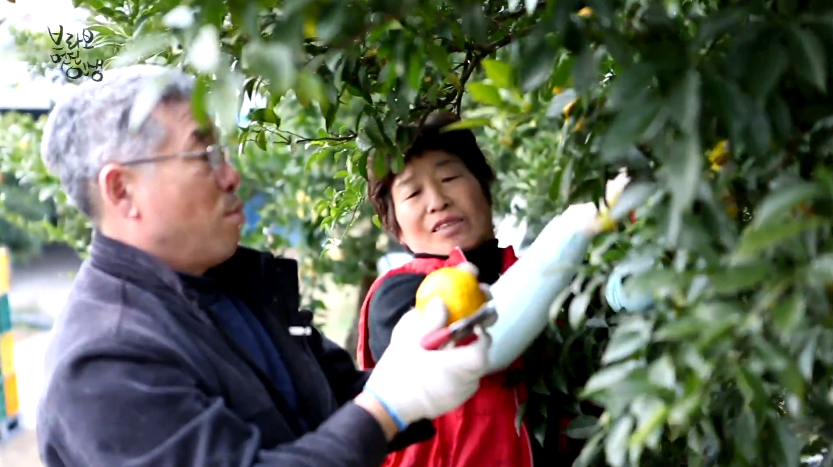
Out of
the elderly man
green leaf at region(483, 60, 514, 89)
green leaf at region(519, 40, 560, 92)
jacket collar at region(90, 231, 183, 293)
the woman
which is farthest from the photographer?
the woman

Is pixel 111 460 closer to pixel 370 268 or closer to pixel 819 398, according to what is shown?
pixel 819 398

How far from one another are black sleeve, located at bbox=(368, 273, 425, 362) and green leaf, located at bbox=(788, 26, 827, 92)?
2.02ft

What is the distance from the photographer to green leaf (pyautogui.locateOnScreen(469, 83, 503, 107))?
54cm

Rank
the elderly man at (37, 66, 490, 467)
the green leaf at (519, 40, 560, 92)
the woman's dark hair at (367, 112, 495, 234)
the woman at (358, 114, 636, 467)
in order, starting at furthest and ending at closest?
the woman's dark hair at (367, 112, 495, 234)
the woman at (358, 114, 636, 467)
the elderly man at (37, 66, 490, 467)
the green leaf at (519, 40, 560, 92)

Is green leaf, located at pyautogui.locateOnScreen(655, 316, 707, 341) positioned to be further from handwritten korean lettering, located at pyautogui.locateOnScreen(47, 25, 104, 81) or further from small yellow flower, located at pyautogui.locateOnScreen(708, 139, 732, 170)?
handwritten korean lettering, located at pyautogui.locateOnScreen(47, 25, 104, 81)

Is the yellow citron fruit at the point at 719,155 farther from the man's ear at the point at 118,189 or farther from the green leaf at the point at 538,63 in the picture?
the man's ear at the point at 118,189

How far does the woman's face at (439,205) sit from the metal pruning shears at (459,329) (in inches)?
12.1

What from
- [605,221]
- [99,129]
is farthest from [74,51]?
[605,221]

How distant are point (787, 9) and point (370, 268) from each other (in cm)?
177

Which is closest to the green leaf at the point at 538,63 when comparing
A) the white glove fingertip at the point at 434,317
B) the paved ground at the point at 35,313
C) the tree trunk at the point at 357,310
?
the white glove fingertip at the point at 434,317

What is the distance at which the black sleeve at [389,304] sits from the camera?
952 millimetres

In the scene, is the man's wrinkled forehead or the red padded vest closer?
the man's wrinkled forehead

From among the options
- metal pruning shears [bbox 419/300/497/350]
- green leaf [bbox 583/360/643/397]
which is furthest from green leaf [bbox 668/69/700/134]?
metal pruning shears [bbox 419/300/497/350]

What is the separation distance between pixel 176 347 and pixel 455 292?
272 mm
